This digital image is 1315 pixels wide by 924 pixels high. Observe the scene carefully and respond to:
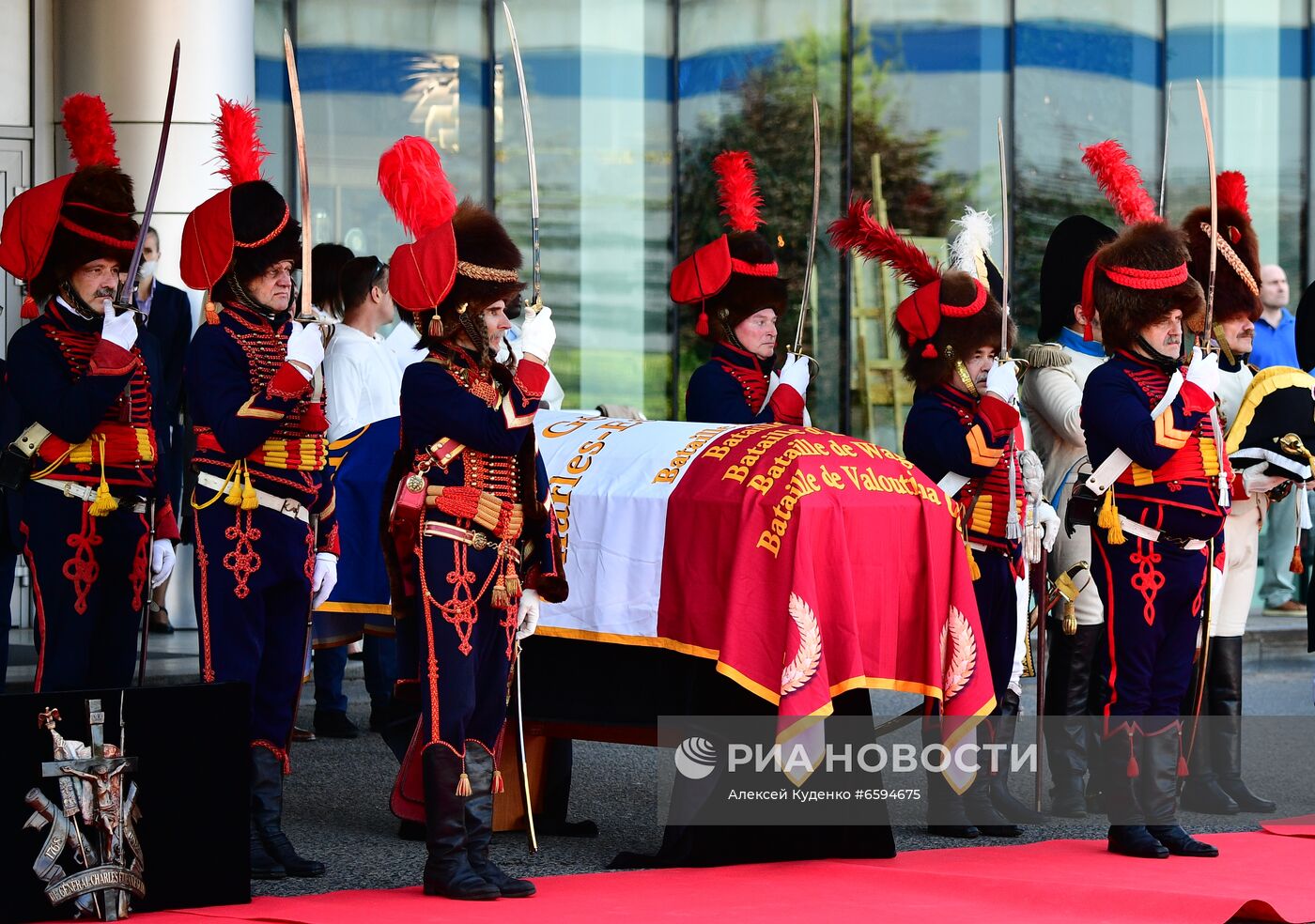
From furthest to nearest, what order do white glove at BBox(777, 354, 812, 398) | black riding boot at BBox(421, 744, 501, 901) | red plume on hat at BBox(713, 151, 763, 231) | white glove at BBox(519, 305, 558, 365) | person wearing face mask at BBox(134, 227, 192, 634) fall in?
person wearing face mask at BBox(134, 227, 192, 634) < red plume on hat at BBox(713, 151, 763, 231) < white glove at BBox(777, 354, 812, 398) < white glove at BBox(519, 305, 558, 365) < black riding boot at BBox(421, 744, 501, 901)

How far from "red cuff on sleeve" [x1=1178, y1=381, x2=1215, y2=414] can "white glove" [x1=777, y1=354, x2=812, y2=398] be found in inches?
56.0

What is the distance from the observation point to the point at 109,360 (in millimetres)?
5422

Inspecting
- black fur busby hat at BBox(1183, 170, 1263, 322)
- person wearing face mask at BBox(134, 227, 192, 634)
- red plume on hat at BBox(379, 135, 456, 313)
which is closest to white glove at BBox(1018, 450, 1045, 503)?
black fur busby hat at BBox(1183, 170, 1263, 322)

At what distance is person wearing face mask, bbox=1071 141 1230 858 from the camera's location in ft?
19.5

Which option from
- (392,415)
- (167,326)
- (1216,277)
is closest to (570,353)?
(167,326)

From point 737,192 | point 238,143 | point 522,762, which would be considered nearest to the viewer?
point 522,762

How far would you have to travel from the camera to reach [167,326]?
884cm

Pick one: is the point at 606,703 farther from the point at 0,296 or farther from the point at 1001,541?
the point at 0,296

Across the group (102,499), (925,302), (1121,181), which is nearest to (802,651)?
(925,302)

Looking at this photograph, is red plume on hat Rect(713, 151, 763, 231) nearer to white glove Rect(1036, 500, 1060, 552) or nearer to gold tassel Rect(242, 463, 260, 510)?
white glove Rect(1036, 500, 1060, 552)

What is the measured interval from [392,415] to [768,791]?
251cm

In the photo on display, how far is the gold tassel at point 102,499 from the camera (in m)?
5.55

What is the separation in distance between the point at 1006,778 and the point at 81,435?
10.1ft

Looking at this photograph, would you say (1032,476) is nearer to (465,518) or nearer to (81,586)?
(465,518)
